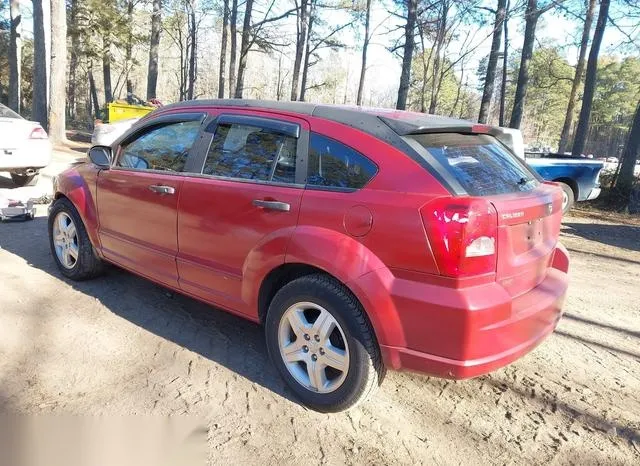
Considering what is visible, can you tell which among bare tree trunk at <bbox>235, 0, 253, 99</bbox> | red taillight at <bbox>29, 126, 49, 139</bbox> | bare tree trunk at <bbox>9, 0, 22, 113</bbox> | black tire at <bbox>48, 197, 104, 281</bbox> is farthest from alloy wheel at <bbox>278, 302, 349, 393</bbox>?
bare tree trunk at <bbox>235, 0, 253, 99</bbox>

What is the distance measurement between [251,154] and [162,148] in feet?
3.25

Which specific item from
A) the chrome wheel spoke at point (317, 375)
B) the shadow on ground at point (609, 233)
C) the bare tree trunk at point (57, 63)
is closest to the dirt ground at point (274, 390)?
the chrome wheel spoke at point (317, 375)

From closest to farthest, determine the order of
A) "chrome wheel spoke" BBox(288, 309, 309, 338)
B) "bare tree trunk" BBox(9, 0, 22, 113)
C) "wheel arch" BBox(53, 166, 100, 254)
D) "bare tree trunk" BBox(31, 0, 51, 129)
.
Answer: "chrome wheel spoke" BBox(288, 309, 309, 338), "wheel arch" BBox(53, 166, 100, 254), "bare tree trunk" BBox(31, 0, 51, 129), "bare tree trunk" BBox(9, 0, 22, 113)

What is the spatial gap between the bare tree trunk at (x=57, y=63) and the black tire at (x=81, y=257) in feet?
39.6

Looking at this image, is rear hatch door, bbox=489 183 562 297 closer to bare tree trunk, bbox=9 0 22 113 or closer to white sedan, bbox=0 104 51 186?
white sedan, bbox=0 104 51 186

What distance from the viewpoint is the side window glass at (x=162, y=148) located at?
358 cm

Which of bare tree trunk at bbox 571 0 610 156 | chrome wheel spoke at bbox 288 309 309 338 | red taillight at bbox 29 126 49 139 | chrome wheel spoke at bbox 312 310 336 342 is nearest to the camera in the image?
chrome wheel spoke at bbox 312 310 336 342

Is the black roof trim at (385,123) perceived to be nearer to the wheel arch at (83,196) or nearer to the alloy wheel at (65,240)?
the wheel arch at (83,196)

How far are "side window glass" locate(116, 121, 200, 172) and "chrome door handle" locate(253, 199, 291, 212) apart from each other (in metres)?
0.88

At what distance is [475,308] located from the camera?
2.32 m

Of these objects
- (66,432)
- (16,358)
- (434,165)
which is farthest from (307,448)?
(16,358)

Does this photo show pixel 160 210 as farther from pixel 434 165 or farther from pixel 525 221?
pixel 525 221

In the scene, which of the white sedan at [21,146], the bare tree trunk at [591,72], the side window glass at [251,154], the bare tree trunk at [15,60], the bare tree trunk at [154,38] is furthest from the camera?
the bare tree trunk at [154,38]

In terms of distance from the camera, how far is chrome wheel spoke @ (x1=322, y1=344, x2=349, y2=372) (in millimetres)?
2654
